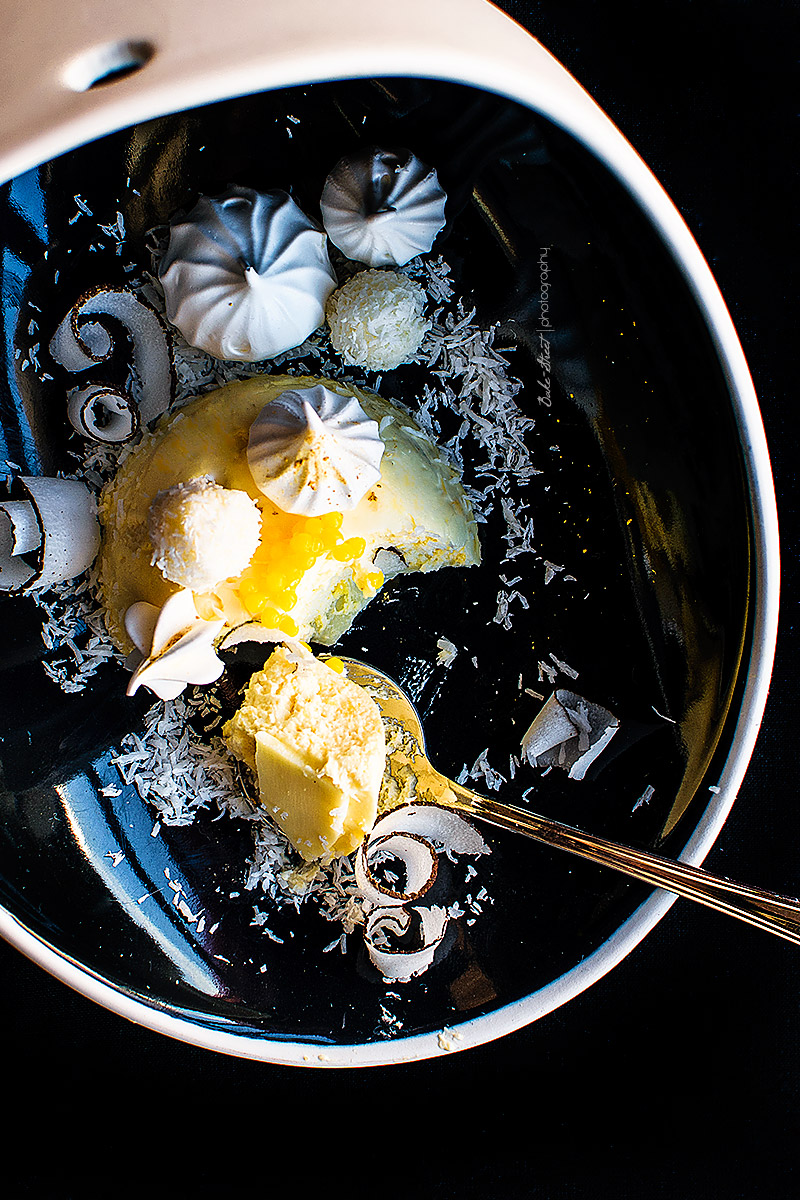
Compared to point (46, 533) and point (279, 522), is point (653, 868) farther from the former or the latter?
point (46, 533)

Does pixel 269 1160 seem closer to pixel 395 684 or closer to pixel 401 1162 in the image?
pixel 401 1162

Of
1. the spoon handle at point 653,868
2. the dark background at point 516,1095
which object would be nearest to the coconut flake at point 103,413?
the spoon handle at point 653,868

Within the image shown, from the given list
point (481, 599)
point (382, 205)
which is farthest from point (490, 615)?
point (382, 205)

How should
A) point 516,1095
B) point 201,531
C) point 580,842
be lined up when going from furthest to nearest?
point 516,1095 → point 580,842 → point 201,531

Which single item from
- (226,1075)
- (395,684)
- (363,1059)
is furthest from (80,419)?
(226,1075)

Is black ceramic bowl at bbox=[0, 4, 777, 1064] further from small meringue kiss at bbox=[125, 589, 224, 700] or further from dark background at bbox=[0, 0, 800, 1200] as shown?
dark background at bbox=[0, 0, 800, 1200]

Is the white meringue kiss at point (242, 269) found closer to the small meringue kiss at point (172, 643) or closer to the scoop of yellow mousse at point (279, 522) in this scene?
the scoop of yellow mousse at point (279, 522)

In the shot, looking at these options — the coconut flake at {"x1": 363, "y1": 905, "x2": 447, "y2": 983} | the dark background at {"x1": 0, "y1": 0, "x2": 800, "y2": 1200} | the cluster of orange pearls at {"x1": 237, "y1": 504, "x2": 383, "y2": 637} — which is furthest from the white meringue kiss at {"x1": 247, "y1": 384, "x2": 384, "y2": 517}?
the dark background at {"x1": 0, "y1": 0, "x2": 800, "y2": 1200}
